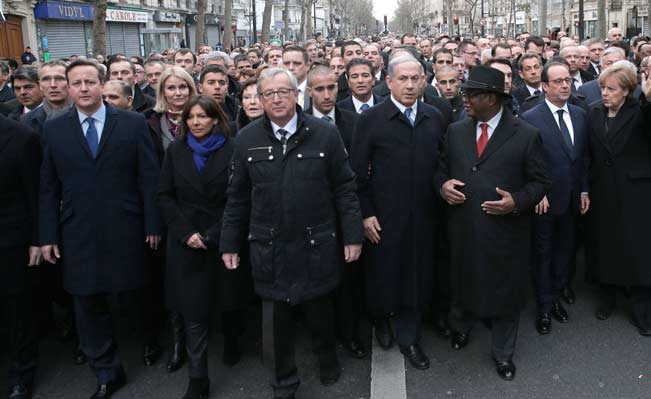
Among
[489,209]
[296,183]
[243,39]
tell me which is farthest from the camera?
[243,39]

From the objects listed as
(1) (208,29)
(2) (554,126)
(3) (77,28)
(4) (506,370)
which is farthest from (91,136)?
(1) (208,29)

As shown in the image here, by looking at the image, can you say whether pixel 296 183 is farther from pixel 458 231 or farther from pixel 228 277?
pixel 458 231

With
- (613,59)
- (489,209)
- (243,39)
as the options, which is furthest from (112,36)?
(489,209)

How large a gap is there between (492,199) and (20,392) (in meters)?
3.47

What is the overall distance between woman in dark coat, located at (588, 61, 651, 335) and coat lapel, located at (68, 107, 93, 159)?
393 centimetres

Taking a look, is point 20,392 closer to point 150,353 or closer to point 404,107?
point 150,353

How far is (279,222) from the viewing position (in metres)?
3.97

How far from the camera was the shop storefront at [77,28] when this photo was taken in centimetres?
3247

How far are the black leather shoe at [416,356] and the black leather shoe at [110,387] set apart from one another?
2.04m

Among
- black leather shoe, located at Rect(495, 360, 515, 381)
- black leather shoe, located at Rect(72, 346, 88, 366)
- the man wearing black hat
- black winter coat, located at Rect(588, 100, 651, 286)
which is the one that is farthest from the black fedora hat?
black leather shoe, located at Rect(72, 346, 88, 366)

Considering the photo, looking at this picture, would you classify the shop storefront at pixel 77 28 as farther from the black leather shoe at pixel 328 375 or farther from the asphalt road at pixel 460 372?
the black leather shoe at pixel 328 375

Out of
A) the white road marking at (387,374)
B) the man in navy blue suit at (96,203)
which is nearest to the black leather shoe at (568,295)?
the white road marking at (387,374)

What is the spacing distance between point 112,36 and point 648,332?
40381 mm

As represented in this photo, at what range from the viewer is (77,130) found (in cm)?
435
